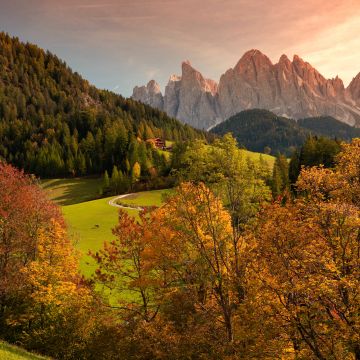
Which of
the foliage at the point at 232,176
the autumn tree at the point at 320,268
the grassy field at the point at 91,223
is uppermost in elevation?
the foliage at the point at 232,176

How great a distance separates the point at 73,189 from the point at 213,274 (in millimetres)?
117107

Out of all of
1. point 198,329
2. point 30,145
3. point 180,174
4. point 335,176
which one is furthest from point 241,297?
point 30,145

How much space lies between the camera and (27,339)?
26.7 meters

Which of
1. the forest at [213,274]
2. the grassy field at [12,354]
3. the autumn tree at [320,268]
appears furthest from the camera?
the grassy field at [12,354]

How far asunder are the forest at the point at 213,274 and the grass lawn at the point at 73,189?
86970 mm

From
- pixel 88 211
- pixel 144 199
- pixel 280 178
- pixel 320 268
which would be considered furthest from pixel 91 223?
pixel 320 268

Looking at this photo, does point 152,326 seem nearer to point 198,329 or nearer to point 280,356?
point 198,329

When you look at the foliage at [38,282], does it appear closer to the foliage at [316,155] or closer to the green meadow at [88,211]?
the green meadow at [88,211]

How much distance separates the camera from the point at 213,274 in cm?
2234

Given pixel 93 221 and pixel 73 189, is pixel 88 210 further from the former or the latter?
pixel 73 189

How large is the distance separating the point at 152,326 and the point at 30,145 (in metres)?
174

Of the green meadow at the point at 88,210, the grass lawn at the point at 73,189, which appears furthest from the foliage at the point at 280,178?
the grass lawn at the point at 73,189

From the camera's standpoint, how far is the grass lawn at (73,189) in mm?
119094

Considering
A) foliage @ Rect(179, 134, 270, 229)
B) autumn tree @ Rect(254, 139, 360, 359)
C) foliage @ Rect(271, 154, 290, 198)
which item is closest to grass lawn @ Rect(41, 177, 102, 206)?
foliage @ Rect(271, 154, 290, 198)
